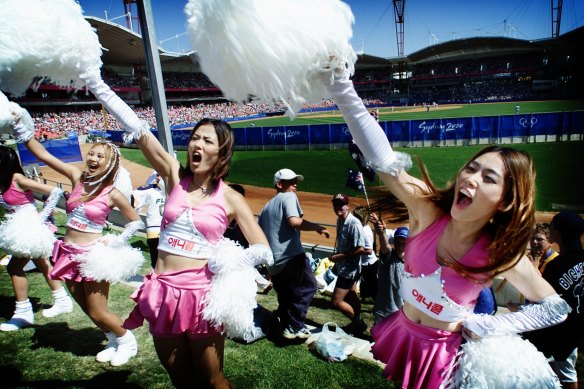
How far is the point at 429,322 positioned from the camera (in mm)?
1554

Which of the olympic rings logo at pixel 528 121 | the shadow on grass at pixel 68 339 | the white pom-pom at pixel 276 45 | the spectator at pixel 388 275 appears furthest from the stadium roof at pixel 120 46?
the white pom-pom at pixel 276 45

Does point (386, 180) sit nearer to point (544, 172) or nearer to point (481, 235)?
point (481, 235)

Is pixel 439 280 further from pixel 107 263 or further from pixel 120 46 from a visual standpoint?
pixel 120 46

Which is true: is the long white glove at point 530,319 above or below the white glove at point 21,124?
below

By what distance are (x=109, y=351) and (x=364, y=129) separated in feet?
9.41

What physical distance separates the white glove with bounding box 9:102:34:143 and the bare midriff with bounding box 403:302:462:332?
244 cm

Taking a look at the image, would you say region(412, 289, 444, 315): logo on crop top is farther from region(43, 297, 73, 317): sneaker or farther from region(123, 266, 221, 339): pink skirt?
region(43, 297, 73, 317): sneaker

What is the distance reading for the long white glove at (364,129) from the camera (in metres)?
1.22

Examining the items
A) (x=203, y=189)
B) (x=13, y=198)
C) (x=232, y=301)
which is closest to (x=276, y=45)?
(x=203, y=189)

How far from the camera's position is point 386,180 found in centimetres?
149

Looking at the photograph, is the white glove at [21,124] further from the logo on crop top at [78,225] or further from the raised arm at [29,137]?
the logo on crop top at [78,225]

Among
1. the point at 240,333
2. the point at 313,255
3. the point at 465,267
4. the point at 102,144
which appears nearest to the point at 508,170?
the point at 465,267

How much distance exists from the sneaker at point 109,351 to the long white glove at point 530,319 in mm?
2780

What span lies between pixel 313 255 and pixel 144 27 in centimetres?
402
